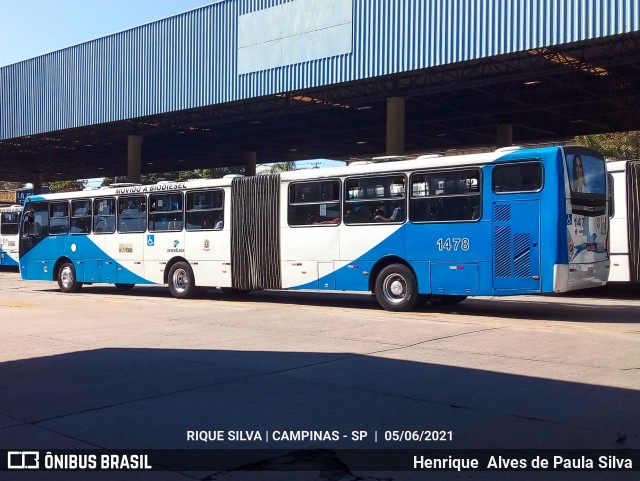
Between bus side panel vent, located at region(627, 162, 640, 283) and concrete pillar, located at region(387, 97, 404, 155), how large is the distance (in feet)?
27.8

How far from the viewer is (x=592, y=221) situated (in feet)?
46.9

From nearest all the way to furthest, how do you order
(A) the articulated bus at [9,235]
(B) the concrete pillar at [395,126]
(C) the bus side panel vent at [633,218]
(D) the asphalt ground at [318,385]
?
(D) the asphalt ground at [318,385]
(C) the bus side panel vent at [633,218]
(B) the concrete pillar at [395,126]
(A) the articulated bus at [9,235]

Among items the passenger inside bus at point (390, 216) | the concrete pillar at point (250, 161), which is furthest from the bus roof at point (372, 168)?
the concrete pillar at point (250, 161)

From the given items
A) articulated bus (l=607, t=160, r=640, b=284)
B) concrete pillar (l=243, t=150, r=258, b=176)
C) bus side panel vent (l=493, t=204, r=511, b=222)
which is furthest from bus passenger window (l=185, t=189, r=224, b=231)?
concrete pillar (l=243, t=150, r=258, b=176)

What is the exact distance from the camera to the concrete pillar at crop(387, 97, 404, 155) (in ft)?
83.0

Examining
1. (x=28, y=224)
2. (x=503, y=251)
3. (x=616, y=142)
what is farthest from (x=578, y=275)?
(x=616, y=142)

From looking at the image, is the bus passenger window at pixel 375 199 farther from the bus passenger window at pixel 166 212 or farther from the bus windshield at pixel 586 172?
the bus passenger window at pixel 166 212

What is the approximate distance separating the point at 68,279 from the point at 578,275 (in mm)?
15455

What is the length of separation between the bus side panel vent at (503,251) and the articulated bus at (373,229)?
0.09 ft

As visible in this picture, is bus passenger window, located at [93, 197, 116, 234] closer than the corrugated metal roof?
No

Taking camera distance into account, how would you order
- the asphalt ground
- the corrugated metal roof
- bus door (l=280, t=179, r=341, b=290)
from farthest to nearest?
the corrugated metal roof, bus door (l=280, t=179, r=341, b=290), the asphalt ground

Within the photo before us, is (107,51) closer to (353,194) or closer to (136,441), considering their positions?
(353,194)

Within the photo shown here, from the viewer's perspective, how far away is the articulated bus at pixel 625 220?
18.5 metres

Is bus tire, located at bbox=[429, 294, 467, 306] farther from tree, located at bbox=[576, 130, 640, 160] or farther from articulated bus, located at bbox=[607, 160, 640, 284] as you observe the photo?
tree, located at bbox=[576, 130, 640, 160]
